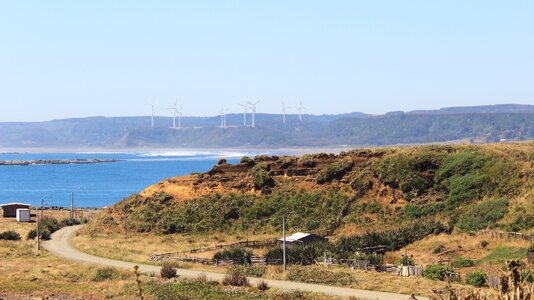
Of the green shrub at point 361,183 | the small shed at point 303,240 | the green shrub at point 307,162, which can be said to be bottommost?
the small shed at point 303,240

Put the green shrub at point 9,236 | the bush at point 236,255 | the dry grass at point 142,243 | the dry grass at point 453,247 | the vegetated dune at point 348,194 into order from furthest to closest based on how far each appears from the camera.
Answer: the green shrub at point 9,236 < the vegetated dune at point 348,194 < the dry grass at point 142,243 < the dry grass at point 453,247 < the bush at point 236,255

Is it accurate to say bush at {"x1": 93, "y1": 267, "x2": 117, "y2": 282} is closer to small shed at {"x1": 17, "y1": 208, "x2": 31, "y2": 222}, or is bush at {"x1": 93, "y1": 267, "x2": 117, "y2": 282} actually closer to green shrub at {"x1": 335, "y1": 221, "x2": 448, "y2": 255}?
green shrub at {"x1": 335, "y1": 221, "x2": 448, "y2": 255}

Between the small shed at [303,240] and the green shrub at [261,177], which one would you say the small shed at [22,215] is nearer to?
the green shrub at [261,177]

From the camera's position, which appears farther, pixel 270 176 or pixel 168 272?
pixel 270 176

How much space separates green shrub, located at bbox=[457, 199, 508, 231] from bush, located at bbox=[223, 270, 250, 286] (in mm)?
26253

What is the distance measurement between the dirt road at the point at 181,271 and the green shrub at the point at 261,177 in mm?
21372

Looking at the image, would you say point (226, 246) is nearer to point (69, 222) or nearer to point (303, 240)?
point (303, 240)

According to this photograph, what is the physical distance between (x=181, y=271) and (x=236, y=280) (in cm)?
771

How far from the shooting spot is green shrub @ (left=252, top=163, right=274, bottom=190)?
83812mm

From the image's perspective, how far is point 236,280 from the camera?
4506cm

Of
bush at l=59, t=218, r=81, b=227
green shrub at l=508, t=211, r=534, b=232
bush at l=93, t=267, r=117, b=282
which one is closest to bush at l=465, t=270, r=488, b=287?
green shrub at l=508, t=211, r=534, b=232

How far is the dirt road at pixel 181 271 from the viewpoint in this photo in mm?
41062

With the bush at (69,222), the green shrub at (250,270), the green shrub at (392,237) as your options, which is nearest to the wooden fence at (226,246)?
the green shrub at (392,237)

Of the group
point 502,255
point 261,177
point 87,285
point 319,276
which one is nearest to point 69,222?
point 261,177
